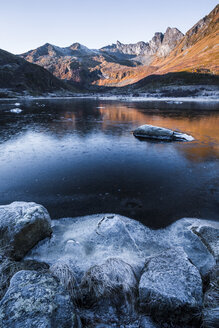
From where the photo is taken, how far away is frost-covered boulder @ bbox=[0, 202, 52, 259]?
16.4 feet

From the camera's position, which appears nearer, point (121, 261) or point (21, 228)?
point (121, 261)

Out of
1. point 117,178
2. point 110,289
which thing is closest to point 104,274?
point 110,289

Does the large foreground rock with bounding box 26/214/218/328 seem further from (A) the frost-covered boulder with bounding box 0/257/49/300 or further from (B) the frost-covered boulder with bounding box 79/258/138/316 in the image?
(A) the frost-covered boulder with bounding box 0/257/49/300

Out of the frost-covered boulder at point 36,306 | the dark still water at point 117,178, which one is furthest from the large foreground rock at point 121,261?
the dark still water at point 117,178

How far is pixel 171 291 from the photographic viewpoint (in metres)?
3.60

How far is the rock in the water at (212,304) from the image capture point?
10.9 ft

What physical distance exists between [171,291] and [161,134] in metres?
16.7

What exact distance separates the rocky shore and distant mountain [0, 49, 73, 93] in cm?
16428

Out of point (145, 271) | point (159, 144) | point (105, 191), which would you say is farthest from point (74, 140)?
point (145, 271)

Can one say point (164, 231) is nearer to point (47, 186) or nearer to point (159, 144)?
point (47, 186)

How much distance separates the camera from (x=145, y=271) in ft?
14.1

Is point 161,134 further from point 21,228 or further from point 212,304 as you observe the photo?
point 21,228

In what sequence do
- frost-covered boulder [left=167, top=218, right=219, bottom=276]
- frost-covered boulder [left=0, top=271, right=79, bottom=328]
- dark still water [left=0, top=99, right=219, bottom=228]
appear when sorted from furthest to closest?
dark still water [left=0, top=99, right=219, bottom=228] < frost-covered boulder [left=167, top=218, right=219, bottom=276] < frost-covered boulder [left=0, top=271, right=79, bottom=328]

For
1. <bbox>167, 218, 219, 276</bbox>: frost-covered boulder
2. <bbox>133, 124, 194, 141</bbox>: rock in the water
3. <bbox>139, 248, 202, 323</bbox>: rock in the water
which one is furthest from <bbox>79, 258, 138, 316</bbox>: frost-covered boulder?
<bbox>133, 124, 194, 141</bbox>: rock in the water
